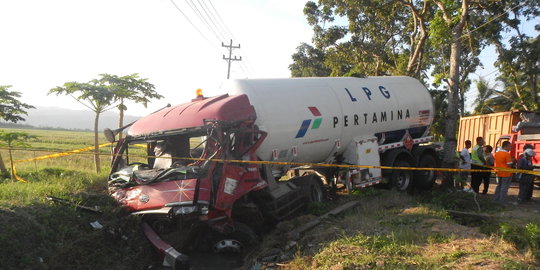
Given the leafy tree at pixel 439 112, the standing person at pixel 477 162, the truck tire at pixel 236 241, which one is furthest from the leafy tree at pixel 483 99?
the truck tire at pixel 236 241

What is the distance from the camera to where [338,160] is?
33.5 feet

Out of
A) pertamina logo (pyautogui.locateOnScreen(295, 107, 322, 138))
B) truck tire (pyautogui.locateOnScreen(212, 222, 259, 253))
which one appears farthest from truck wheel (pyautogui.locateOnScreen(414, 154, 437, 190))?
truck tire (pyautogui.locateOnScreen(212, 222, 259, 253))

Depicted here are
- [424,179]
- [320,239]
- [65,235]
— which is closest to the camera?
[65,235]

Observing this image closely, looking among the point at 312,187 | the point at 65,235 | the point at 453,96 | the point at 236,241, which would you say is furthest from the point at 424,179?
the point at 65,235

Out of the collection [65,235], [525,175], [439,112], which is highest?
[439,112]

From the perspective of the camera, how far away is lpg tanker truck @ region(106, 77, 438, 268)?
650cm

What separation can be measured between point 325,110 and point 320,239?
3.36 m

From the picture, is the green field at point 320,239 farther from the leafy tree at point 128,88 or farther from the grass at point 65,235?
the leafy tree at point 128,88

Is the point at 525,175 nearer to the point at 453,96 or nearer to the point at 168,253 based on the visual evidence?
the point at 453,96

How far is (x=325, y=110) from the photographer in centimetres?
922

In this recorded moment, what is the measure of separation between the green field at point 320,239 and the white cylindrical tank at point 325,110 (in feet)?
5.45

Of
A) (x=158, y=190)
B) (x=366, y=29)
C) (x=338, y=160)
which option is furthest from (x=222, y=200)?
(x=366, y=29)

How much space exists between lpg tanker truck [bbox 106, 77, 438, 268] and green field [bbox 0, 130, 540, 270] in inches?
16.6

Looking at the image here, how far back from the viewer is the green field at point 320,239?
517 centimetres
